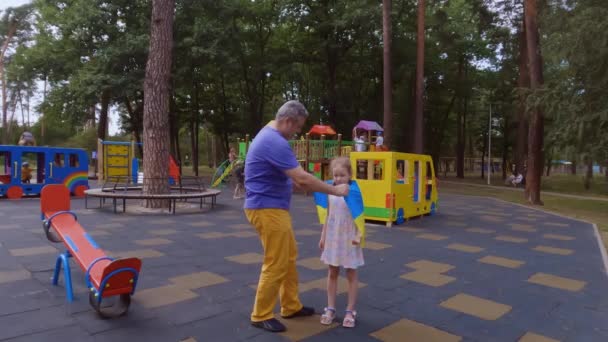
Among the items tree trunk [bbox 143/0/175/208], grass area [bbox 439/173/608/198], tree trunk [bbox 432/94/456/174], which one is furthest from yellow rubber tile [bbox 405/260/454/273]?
tree trunk [bbox 432/94/456/174]

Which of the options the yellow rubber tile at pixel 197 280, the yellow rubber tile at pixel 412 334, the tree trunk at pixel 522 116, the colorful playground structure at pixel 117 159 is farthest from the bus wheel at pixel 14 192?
the tree trunk at pixel 522 116

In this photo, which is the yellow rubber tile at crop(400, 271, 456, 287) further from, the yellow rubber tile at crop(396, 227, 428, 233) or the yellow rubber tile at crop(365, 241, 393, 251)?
the yellow rubber tile at crop(396, 227, 428, 233)

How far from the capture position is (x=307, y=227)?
345 inches

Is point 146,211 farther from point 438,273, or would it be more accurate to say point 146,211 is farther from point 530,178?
point 530,178

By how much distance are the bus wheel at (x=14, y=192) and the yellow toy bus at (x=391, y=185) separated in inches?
419

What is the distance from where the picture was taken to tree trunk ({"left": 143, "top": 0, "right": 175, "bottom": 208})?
34.8 ft

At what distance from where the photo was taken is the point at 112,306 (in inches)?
146

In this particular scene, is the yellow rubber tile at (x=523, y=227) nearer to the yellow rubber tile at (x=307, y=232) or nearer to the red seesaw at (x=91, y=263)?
the yellow rubber tile at (x=307, y=232)

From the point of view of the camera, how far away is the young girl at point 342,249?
3494 millimetres

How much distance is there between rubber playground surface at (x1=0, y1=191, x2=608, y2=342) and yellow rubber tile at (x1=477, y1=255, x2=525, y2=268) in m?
0.02

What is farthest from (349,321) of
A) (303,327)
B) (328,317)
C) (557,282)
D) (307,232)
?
(307,232)

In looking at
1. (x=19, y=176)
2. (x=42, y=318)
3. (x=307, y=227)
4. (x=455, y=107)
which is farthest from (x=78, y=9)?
(x=455, y=107)

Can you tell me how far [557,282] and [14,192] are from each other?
47.8 ft

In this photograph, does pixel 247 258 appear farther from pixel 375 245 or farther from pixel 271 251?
pixel 271 251
